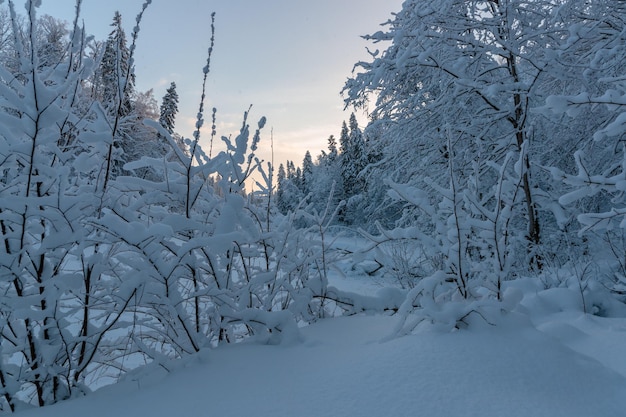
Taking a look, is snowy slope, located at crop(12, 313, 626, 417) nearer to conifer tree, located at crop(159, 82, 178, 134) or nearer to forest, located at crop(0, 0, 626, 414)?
forest, located at crop(0, 0, 626, 414)

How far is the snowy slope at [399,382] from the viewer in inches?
46.4

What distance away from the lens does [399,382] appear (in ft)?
4.23

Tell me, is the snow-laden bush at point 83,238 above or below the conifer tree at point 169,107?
below

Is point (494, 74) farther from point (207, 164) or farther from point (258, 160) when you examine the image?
point (207, 164)

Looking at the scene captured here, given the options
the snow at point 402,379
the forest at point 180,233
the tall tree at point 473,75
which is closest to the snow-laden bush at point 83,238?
the forest at point 180,233

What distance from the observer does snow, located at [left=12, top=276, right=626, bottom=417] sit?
1.18 meters

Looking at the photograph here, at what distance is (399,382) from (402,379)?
0.02m

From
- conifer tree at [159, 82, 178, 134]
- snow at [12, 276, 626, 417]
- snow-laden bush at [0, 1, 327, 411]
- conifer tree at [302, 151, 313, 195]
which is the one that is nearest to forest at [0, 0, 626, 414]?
snow-laden bush at [0, 1, 327, 411]

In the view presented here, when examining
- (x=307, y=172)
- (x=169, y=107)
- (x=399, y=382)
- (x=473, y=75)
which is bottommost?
(x=399, y=382)

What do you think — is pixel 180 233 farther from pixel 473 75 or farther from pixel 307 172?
pixel 307 172

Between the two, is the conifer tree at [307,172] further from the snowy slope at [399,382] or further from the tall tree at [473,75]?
the snowy slope at [399,382]

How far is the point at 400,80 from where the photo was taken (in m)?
5.58

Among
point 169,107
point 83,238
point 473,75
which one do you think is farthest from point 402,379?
point 169,107

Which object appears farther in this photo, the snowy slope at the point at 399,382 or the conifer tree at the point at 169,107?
the conifer tree at the point at 169,107
